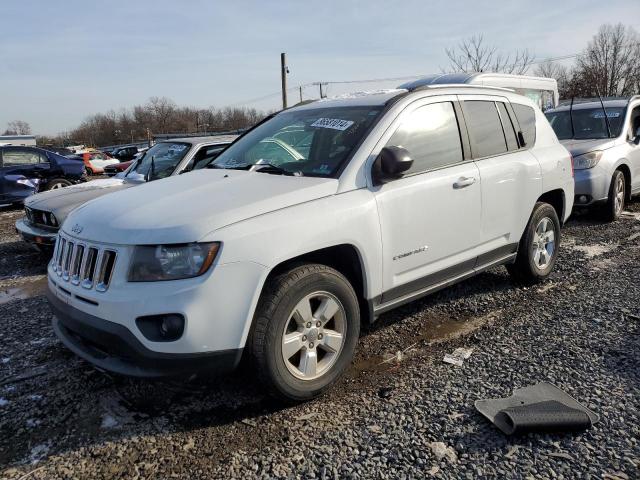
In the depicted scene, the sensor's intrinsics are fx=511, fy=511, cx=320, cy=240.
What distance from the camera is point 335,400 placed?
313 centimetres

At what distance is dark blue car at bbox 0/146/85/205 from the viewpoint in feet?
36.7

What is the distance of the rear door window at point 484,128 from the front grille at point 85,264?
9.34 feet

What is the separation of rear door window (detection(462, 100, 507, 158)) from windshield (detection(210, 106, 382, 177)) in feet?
3.18

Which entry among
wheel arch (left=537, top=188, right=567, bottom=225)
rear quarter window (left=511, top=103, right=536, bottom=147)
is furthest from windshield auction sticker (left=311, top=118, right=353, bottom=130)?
wheel arch (left=537, top=188, right=567, bottom=225)

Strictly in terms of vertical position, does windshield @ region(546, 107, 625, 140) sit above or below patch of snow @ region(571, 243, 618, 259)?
above

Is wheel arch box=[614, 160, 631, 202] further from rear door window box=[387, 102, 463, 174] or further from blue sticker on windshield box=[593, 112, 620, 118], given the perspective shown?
rear door window box=[387, 102, 463, 174]

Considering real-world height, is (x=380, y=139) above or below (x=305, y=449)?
above

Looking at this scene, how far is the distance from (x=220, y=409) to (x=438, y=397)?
4.32 ft

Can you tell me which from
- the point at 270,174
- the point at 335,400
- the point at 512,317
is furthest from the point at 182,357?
the point at 512,317

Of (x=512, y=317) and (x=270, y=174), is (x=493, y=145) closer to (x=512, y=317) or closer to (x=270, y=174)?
(x=512, y=317)

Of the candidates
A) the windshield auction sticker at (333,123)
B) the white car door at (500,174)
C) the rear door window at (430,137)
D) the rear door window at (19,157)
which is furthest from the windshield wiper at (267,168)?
the rear door window at (19,157)

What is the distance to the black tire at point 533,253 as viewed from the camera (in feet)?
15.4

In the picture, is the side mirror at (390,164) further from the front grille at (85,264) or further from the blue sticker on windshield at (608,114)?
the blue sticker on windshield at (608,114)

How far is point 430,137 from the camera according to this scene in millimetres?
3795
